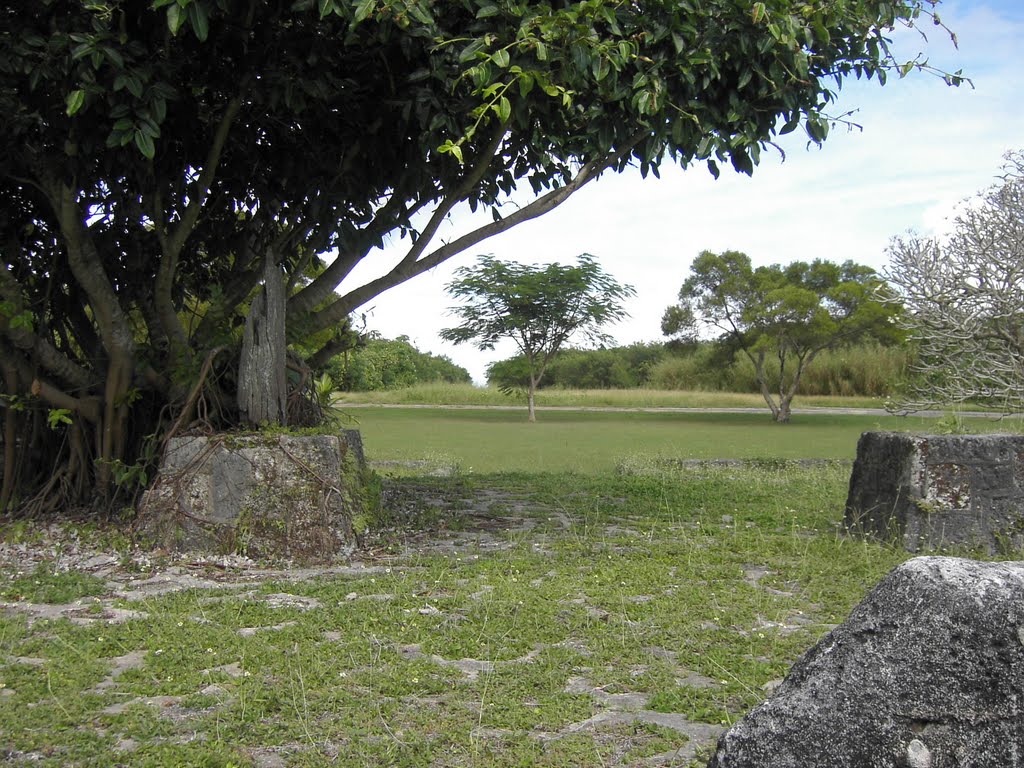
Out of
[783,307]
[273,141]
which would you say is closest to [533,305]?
[783,307]

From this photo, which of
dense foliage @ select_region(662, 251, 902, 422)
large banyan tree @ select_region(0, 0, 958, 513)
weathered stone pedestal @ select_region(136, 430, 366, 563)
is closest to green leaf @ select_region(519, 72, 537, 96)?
large banyan tree @ select_region(0, 0, 958, 513)

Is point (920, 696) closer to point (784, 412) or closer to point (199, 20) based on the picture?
point (199, 20)

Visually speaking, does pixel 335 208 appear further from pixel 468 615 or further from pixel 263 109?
pixel 468 615

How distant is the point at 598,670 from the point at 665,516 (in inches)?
182

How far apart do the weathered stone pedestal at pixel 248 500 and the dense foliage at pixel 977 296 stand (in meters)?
12.0

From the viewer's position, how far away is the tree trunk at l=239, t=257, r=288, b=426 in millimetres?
6988

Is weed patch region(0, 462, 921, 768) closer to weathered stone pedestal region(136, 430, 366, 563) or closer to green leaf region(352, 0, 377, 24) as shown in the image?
weathered stone pedestal region(136, 430, 366, 563)

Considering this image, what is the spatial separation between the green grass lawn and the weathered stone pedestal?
22.6ft

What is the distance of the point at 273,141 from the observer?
8.11 m

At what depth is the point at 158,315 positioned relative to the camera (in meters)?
7.67

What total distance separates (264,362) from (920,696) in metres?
5.82

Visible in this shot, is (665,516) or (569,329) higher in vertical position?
(569,329)

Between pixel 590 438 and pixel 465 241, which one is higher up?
pixel 465 241

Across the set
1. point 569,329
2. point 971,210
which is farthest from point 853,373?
point 971,210
